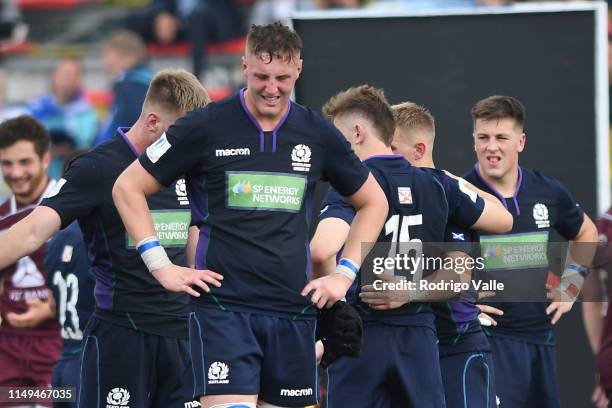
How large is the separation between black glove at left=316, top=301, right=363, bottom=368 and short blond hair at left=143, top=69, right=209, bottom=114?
4.97 ft

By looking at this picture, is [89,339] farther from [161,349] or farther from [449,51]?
[449,51]

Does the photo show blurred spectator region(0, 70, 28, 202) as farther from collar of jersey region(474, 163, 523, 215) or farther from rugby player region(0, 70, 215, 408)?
rugby player region(0, 70, 215, 408)

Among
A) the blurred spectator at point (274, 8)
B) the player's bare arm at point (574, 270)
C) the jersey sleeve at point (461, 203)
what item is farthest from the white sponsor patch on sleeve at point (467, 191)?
the blurred spectator at point (274, 8)

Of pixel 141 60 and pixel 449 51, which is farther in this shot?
pixel 141 60

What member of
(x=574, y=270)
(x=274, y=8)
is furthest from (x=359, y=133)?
(x=274, y=8)

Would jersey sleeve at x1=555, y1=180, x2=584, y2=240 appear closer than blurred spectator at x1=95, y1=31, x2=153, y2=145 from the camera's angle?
Yes

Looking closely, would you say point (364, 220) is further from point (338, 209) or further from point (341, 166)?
point (338, 209)

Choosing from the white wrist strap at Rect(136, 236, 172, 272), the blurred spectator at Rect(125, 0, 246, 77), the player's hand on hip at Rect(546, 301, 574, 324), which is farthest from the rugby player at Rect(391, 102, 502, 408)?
the blurred spectator at Rect(125, 0, 246, 77)

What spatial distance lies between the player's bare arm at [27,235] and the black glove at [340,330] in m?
1.60

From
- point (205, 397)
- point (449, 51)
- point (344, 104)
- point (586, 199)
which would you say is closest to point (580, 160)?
point (586, 199)

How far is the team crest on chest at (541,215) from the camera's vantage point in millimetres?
8430

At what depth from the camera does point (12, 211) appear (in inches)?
365

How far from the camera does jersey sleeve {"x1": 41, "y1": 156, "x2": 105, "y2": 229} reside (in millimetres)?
6891

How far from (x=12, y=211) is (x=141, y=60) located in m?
5.16
